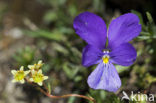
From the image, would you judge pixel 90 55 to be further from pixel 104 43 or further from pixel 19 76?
pixel 19 76

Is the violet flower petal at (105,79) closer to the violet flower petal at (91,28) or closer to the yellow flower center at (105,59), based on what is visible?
the yellow flower center at (105,59)

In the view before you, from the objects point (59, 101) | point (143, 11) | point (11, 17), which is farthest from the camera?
point (11, 17)

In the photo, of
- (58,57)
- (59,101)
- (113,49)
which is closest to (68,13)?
(58,57)

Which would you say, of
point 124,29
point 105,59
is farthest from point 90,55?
point 124,29

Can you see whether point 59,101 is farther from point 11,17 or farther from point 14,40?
point 11,17

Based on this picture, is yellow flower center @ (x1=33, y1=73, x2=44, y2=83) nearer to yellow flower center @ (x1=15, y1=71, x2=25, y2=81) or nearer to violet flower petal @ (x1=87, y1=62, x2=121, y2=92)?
yellow flower center @ (x1=15, y1=71, x2=25, y2=81)

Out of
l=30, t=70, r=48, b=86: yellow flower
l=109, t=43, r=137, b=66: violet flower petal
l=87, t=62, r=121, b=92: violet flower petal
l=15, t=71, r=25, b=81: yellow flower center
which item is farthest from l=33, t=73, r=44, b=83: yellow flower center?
l=109, t=43, r=137, b=66: violet flower petal
